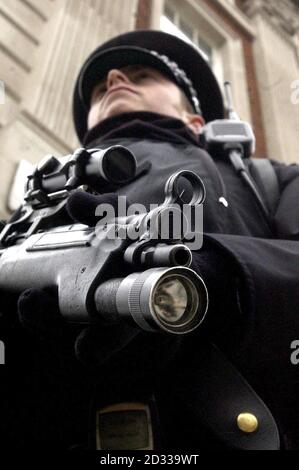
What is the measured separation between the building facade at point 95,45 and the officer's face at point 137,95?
0.67 m

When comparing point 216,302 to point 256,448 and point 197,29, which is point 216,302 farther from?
point 197,29

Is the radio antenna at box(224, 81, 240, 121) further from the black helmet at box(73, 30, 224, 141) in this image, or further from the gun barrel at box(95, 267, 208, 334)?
the gun barrel at box(95, 267, 208, 334)

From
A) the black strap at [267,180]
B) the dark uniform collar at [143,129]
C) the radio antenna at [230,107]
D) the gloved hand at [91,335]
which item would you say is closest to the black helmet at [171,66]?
the radio antenna at [230,107]

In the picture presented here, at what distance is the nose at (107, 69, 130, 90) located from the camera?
1.45 metres

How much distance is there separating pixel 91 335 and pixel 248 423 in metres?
0.25

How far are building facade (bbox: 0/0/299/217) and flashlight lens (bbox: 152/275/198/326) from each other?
5.09ft

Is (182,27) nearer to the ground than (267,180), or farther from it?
farther from it

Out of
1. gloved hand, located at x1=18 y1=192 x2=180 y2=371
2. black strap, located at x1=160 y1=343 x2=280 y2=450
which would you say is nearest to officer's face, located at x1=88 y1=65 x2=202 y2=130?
gloved hand, located at x1=18 y1=192 x2=180 y2=371

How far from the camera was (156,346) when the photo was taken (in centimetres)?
60

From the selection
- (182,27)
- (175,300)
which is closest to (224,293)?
(175,300)

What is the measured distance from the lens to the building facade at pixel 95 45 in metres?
2.17

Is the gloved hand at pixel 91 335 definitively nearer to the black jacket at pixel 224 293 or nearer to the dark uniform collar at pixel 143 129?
the black jacket at pixel 224 293

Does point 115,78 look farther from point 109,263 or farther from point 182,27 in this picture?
point 182,27

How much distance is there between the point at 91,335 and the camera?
55 cm
